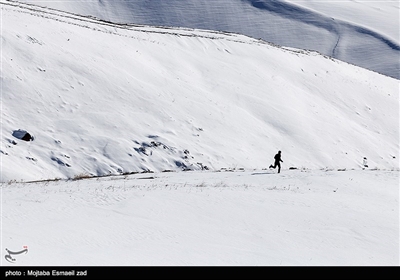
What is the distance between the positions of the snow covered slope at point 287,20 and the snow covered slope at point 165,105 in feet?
73.4

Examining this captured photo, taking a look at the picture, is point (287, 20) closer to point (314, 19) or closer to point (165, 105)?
point (314, 19)

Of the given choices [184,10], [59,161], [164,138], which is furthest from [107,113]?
[184,10]

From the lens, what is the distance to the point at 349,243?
15.6 meters

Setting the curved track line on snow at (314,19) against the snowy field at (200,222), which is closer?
the snowy field at (200,222)

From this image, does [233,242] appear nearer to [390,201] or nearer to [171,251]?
[171,251]

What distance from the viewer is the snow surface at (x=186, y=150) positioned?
576 inches

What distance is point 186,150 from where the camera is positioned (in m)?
29.2

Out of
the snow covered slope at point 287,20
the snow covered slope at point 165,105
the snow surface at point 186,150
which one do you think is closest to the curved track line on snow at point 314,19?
the snow covered slope at point 287,20

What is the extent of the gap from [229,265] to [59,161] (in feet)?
47.4

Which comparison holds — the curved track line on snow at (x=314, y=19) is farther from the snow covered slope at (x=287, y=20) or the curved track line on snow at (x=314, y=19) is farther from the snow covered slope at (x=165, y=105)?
the snow covered slope at (x=165, y=105)

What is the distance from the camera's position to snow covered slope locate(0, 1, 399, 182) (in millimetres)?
27328

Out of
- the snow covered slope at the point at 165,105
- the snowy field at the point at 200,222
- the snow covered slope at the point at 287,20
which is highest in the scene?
the snowy field at the point at 200,222

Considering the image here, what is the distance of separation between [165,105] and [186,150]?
537 cm

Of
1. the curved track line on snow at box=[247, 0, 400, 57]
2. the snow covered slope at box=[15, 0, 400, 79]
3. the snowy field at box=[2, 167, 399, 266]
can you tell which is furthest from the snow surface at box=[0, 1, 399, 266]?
the curved track line on snow at box=[247, 0, 400, 57]
